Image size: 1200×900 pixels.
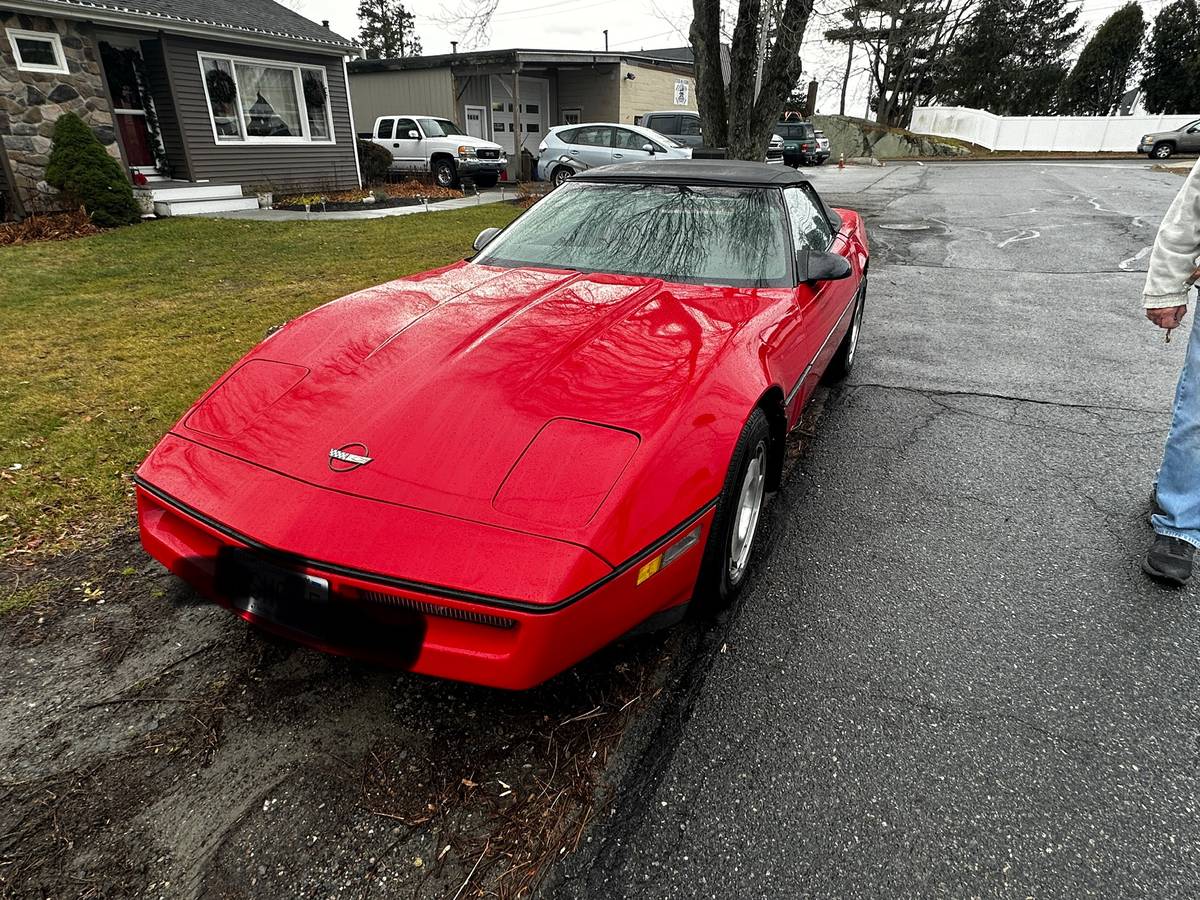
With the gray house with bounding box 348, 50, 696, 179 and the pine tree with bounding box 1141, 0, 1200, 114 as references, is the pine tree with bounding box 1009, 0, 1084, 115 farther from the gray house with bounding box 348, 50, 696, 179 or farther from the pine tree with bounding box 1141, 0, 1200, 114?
the gray house with bounding box 348, 50, 696, 179

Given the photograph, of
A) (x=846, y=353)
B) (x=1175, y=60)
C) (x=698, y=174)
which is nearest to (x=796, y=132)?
(x=846, y=353)

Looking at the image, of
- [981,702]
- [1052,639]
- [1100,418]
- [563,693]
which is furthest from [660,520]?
[1100,418]

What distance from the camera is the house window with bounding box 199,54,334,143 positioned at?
12.3 metres

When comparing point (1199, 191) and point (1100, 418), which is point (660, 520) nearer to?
point (1199, 191)

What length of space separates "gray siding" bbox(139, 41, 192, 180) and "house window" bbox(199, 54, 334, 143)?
622mm

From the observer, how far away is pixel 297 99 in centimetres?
1363

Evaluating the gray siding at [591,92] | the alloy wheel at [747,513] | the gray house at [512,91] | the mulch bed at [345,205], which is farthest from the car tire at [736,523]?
the gray siding at [591,92]

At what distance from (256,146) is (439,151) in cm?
462

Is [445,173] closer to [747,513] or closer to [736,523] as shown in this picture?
[747,513]

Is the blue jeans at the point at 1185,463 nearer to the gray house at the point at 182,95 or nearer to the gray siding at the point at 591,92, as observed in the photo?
the gray house at the point at 182,95

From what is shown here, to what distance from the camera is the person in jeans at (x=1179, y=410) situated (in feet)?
7.97

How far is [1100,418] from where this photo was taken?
155 inches

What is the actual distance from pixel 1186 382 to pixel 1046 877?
2012 millimetres

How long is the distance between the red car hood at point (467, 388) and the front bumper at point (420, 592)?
72mm
